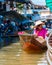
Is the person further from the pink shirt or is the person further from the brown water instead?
the brown water

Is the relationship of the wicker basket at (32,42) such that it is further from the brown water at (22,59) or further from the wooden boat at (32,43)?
the brown water at (22,59)

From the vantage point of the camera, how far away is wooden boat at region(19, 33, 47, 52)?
1127cm

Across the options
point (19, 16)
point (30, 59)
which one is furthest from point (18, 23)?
point (30, 59)

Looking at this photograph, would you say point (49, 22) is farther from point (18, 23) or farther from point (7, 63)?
point (7, 63)

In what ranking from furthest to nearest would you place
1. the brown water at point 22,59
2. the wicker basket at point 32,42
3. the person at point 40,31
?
the person at point 40,31 → the wicker basket at point 32,42 → the brown water at point 22,59

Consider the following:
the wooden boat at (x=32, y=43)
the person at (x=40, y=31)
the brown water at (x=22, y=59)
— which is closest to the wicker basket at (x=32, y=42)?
the wooden boat at (x=32, y=43)

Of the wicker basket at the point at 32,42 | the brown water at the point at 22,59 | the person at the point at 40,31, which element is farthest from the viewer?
the person at the point at 40,31

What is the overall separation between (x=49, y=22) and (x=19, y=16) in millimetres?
7760

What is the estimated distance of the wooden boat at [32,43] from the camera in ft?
37.0

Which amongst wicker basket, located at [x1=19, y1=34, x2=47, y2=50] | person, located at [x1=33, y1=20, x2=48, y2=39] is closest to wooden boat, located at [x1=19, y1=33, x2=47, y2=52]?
wicker basket, located at [x1=19, y1=34, x2=47, y2=50]

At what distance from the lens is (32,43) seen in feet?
38.0

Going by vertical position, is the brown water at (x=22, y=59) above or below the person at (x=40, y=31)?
below

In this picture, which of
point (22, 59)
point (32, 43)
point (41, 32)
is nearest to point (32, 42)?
point (32, 43)

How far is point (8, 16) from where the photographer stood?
20.5 m
